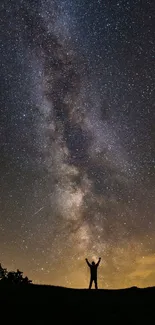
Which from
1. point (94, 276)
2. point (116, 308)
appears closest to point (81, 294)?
point (116, 308)

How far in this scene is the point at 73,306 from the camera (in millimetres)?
11047

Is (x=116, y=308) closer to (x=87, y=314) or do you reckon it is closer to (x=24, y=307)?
(x=87, y=314)

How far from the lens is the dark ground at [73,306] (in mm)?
10195

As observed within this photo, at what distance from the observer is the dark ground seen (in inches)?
401

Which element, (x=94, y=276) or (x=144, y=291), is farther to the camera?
(x=94, y=276)

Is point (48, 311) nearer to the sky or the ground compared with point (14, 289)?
nearer to the ground

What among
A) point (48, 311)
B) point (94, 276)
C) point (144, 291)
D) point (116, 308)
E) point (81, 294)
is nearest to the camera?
point (48, 311)

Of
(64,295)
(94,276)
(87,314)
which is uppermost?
(94,276)

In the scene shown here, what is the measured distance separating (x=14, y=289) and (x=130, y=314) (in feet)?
12.9

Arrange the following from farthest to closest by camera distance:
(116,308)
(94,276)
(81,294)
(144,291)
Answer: (94,276) → (144,291) → (81,294) → (116,308)

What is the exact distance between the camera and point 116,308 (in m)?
11.3

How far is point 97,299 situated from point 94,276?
343 centimetres

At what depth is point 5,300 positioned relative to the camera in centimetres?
1071

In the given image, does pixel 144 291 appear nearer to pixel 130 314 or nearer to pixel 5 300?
pixel 130 314
